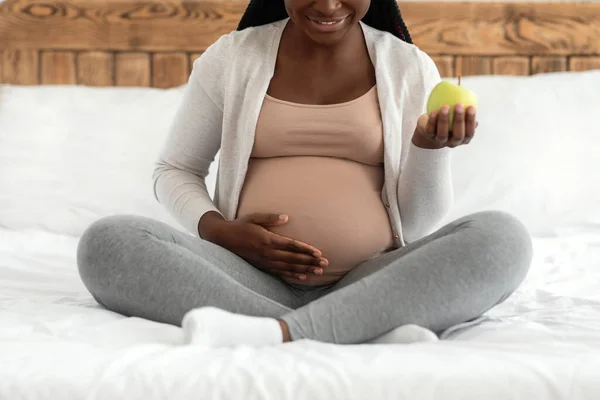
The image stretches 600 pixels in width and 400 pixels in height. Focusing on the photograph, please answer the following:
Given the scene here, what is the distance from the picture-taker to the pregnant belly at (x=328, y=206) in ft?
4.15

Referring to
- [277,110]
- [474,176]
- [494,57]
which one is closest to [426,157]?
[277,110]

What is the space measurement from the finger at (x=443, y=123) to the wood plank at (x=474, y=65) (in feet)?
4.22

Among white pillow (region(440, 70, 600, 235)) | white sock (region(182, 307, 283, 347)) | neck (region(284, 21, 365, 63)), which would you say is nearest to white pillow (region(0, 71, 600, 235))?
white pillow (region(440, 70, 600, 235))

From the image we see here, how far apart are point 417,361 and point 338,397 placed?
102mm

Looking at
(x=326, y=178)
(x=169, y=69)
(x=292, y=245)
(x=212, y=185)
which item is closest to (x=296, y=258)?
(x=292, y=245)

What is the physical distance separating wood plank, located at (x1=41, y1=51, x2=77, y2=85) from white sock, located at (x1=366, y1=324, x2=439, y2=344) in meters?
1.61

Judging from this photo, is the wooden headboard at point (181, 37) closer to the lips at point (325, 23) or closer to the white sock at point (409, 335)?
the lips at point (325, 23)

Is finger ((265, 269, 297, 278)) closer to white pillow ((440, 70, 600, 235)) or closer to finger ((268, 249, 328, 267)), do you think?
finger ((268, 249, 328, 267))

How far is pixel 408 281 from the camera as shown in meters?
1.03

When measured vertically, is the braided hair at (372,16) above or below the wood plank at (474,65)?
Result: above

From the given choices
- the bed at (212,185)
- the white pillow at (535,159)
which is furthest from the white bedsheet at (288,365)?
the white pillow at (535,159)

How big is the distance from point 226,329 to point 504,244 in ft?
1.25

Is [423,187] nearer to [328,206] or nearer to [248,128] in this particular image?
[328,206]

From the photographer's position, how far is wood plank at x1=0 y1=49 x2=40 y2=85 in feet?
7.57
